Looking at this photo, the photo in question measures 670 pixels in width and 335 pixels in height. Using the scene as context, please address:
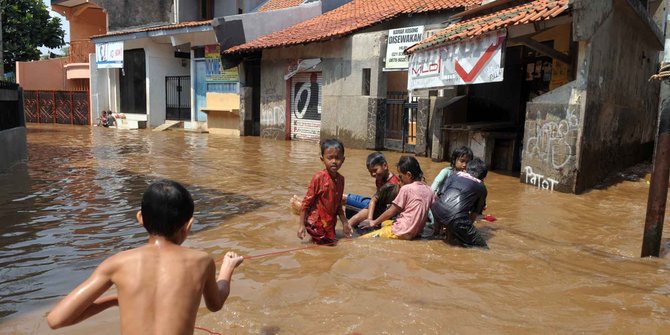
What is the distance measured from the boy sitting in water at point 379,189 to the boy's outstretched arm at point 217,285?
10.9ft

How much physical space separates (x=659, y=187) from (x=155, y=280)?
4739mm

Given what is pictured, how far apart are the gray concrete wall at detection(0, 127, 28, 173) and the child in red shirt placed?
795 centimetres

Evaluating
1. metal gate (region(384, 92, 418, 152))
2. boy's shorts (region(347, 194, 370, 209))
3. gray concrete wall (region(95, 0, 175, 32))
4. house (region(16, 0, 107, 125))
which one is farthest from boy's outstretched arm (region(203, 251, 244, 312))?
house (region(16, 0, 107, 125))

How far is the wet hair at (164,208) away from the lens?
6.93 ft

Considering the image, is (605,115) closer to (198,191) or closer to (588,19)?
(588,19)

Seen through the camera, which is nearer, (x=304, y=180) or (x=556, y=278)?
(x=556, y=278)

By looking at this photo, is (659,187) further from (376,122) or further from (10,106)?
(10,106)

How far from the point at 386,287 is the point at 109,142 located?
15326 millimetres

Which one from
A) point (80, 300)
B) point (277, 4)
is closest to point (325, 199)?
point (80, 300)

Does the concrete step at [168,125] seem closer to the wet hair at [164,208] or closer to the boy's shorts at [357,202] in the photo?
the boy's shorts at [357,202]

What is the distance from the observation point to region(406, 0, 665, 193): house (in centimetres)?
866

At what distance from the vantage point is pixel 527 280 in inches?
177

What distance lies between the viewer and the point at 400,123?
1524 cm

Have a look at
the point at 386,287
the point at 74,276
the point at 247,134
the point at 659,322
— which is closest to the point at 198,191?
the point at 74,276
